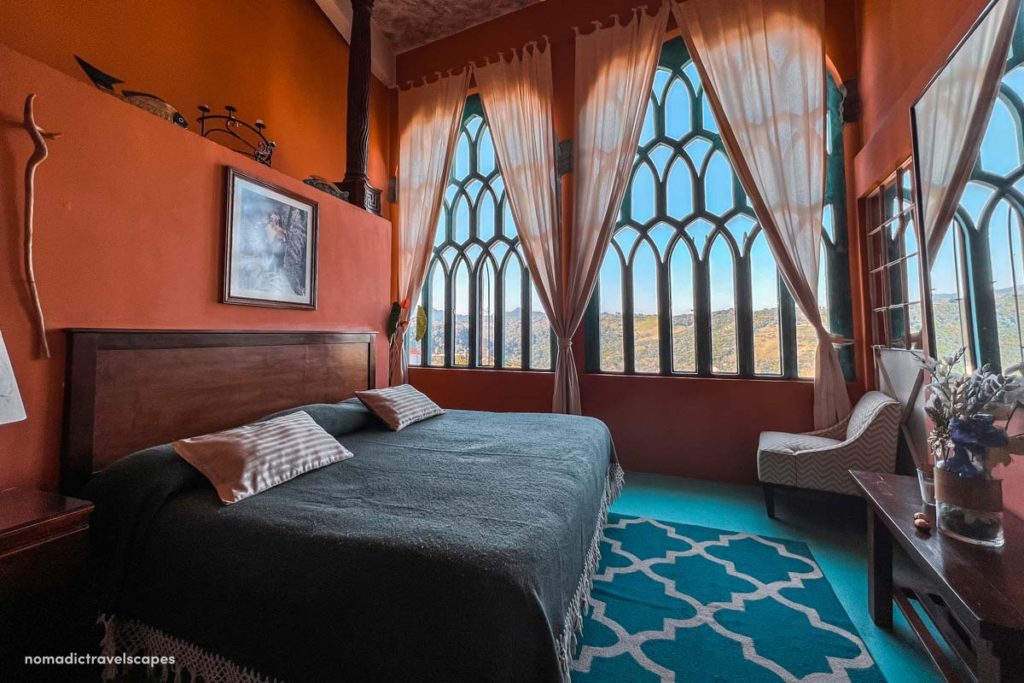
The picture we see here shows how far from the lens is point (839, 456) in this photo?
97.4 inches

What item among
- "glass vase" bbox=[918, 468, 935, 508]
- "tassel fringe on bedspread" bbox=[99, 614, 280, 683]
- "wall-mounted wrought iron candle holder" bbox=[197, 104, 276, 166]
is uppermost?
"wall-mounted wrought iron candle holder" bbox=[197, 104, 276, 166]

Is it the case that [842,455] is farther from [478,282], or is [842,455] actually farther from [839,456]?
[478,282]

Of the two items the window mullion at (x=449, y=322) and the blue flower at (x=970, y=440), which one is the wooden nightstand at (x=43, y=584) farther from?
the window mullion at (x=449, y=322)

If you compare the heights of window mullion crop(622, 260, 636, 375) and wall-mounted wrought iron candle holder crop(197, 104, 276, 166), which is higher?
wall-mounted wrought iron candle holder crop(197, 104, 276, 166)

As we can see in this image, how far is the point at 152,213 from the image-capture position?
1.95m

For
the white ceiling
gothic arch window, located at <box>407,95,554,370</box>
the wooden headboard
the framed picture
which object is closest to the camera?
the wooden headboard

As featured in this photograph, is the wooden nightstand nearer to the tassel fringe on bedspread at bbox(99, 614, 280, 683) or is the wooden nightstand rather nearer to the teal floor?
the tassel fringe on bedspread at bbox(99, 614, 280, 683)

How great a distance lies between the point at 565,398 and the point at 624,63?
10.4 ft

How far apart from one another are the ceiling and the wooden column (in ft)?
3.21

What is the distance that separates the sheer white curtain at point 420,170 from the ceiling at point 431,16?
0.60 metres

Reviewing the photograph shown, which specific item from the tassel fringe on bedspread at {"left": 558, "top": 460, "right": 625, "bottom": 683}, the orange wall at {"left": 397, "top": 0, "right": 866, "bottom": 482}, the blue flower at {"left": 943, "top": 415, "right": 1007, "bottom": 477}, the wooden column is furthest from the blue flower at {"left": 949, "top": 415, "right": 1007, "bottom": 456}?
the wooden column

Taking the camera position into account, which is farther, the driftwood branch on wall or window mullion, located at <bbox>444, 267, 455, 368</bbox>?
window mullion, located at <bbox>444, 267, 455, 368</bbox>

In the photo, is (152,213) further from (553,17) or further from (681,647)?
(553,17)

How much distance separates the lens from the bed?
100 centimetres
